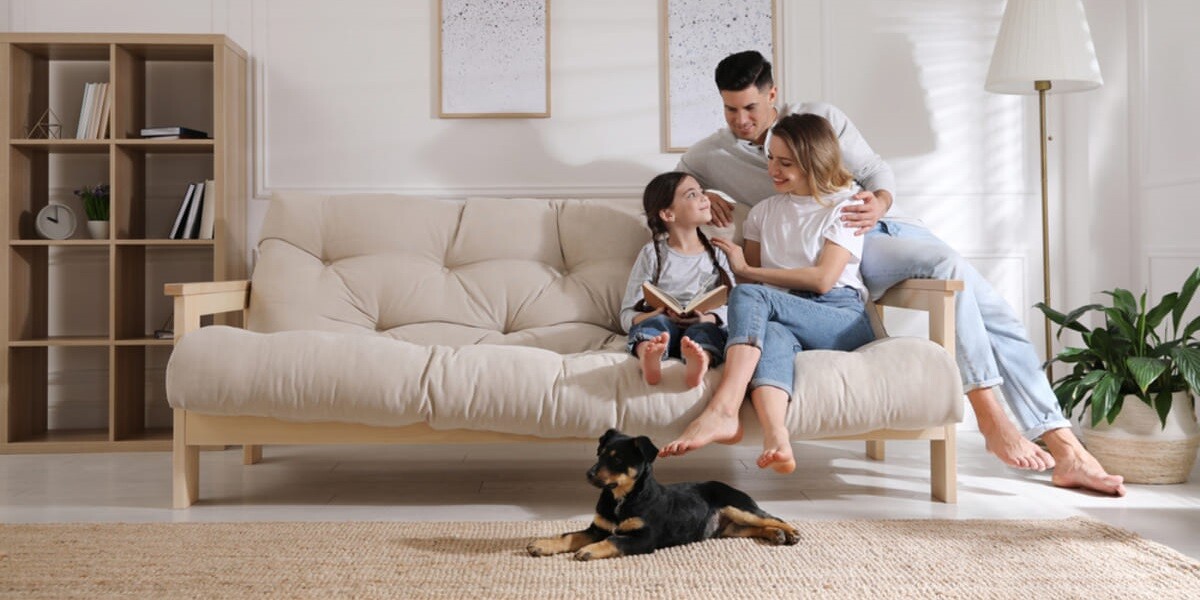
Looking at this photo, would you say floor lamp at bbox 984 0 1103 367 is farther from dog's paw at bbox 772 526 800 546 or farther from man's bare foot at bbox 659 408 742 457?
dog's paw at bbox 772 526 800 546

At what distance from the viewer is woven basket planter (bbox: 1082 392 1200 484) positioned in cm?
247

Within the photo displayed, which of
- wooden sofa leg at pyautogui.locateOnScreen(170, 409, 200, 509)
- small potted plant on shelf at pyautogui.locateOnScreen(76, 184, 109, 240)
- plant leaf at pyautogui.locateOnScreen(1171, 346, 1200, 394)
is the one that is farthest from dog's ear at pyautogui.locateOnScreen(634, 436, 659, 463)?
small potted plant on shelf at pyautogui.locateOnScreen(76, 184, 109, 240)

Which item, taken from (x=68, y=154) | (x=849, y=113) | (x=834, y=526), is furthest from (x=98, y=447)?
(x=849, y=113)

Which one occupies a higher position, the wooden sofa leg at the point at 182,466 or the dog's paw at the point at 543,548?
the wooden sofa leg at the point at 182,466

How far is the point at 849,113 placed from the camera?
3.38 meters

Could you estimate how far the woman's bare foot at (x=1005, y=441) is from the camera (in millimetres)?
2279

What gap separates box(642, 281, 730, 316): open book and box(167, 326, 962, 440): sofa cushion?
0.72 ft

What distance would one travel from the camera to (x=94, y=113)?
A: 3143mm

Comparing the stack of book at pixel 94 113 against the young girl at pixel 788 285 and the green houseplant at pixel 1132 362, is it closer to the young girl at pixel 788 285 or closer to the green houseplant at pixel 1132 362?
the young girl at pixel 788 285

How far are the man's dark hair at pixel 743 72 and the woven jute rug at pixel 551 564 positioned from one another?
127 cm

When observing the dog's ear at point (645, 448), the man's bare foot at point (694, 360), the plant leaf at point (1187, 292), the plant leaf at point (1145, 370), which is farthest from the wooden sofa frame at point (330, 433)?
the plant leaf at point (1187, 292)

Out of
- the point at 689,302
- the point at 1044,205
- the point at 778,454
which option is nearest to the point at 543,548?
the point at 778,454

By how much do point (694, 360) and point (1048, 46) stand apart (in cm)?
178

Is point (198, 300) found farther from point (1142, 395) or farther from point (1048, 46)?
point (1048, 46)
